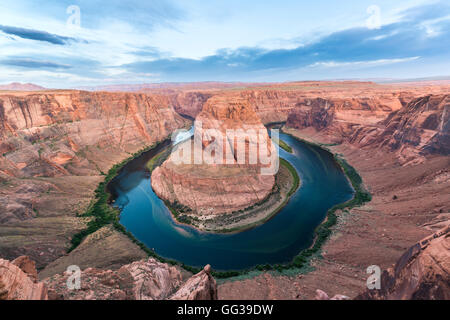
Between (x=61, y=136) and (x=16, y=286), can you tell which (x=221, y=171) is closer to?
(x=16, y=286)

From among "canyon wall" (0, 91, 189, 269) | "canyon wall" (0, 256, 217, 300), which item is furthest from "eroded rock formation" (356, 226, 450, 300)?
"canyon wall" (0, 91, 189, 269)

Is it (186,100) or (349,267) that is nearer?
(349,267)

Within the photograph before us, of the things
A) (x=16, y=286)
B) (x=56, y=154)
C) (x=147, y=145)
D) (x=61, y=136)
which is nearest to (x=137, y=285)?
(x=16, y=286)

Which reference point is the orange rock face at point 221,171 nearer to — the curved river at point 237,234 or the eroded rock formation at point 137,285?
the curved river at point 237,234

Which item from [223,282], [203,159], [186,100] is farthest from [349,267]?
[186,100]
